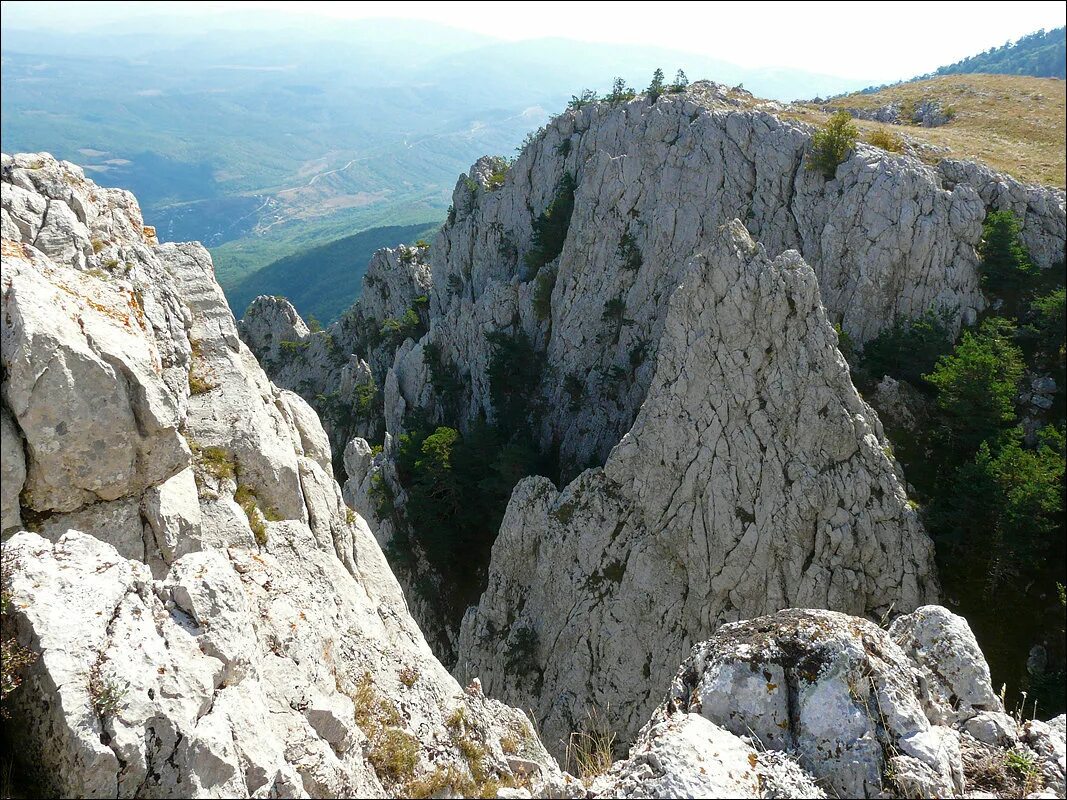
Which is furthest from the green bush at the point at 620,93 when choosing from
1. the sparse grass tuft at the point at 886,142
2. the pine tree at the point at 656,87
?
the sparse grass tuft at the point at 886,142

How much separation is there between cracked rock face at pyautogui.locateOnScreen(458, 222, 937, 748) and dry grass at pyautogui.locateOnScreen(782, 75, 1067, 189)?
104ft

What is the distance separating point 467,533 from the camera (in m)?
53.6

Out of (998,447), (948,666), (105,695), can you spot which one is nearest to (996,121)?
(998,447)

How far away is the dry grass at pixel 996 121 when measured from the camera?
54.0 metres

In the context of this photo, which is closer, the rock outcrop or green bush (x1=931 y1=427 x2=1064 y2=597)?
the rock outcrop

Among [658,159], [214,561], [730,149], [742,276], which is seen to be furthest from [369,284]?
[214,561]

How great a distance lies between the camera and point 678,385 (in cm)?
3853

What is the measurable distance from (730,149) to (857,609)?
137 feet

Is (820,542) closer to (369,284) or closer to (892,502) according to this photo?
(892,502)

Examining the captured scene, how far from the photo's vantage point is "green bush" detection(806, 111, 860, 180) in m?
51.1

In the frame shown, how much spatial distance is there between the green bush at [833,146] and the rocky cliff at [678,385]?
75 cm

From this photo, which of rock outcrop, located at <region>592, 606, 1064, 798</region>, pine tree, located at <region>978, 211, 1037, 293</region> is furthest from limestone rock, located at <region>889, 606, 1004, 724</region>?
pine tree, located at <region>978, 211, 1037, 293</region>

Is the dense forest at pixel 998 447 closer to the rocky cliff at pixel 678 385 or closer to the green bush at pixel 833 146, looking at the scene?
the rocky cliff at pixel 678 385

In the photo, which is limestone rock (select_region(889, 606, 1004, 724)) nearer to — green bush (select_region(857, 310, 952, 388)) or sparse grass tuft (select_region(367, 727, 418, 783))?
sparse grass tuft (select_region(367, 727, 418, 783))
